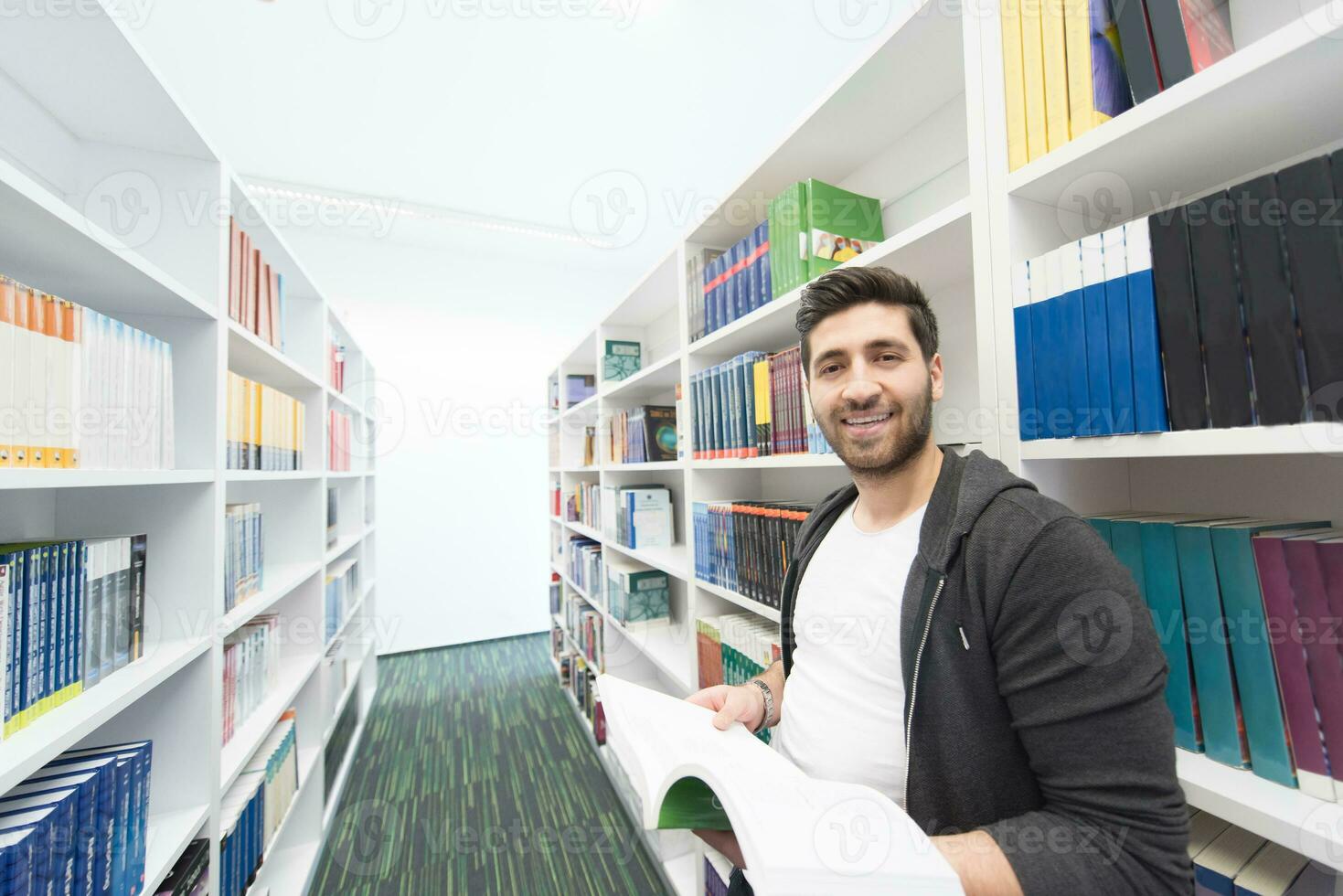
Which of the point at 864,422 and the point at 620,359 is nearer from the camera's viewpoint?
the point at 864,422

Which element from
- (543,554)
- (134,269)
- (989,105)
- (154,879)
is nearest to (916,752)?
(989,105)

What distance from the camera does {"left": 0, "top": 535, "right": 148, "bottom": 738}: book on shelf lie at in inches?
31.0

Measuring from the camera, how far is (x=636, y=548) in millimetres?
2373

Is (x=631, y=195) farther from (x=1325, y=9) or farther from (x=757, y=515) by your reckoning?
(x=1325, y=9)

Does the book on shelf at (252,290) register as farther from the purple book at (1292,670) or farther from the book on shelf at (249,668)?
the purple book at (1292,670)

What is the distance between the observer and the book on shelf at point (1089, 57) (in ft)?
2.33

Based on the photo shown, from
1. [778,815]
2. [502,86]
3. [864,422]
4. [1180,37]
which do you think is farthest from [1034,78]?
[502,86]

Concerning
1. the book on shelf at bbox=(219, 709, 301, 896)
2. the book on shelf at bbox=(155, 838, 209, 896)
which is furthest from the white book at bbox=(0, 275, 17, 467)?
the book on shelf at bbox=(219, 709, 301, 896)

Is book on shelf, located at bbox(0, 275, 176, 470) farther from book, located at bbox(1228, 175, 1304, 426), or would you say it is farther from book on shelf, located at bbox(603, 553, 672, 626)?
book on shelf, located at bbox(603, 553, 672, 626)

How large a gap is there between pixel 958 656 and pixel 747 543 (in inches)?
33.0

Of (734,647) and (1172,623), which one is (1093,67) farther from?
(734,647)

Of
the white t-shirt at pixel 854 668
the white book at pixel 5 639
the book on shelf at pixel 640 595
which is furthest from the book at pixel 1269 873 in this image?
the book on shelf at pixel 640 595

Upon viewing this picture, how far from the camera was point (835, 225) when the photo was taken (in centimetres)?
137

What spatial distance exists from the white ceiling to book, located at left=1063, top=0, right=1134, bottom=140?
0.81m
